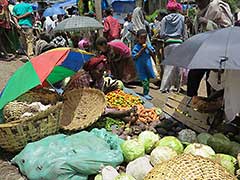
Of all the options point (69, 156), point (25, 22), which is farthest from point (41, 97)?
point (25, 22)

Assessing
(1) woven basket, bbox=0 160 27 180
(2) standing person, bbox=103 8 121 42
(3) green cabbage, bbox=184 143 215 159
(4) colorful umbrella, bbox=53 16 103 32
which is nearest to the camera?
(3) green cabbage, bbox=184 143 215 159

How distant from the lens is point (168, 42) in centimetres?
739

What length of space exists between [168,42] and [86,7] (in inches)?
289

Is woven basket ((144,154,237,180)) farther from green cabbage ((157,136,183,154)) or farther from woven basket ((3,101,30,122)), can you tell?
woven basket ((3,101,30,122))

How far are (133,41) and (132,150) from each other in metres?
5.61

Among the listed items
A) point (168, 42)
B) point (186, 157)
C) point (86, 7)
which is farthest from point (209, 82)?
point (86, 7)

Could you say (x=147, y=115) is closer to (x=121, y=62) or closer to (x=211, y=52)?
(x=211, y=52)

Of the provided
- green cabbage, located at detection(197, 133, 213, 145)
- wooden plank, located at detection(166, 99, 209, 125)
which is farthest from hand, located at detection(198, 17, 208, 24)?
green cabbage, located at detection(197, 133, 213, 145)

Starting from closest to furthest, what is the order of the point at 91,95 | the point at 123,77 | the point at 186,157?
the point at 186,157, the point at 91,95, the point at 123,77

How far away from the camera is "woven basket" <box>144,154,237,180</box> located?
100 inches

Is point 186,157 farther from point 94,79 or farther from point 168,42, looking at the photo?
point 168,42

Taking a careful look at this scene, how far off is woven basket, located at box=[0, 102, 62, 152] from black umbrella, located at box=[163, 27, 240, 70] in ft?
4.81

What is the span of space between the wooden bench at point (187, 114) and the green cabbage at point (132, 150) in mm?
864

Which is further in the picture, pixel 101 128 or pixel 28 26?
pixel 28 26
